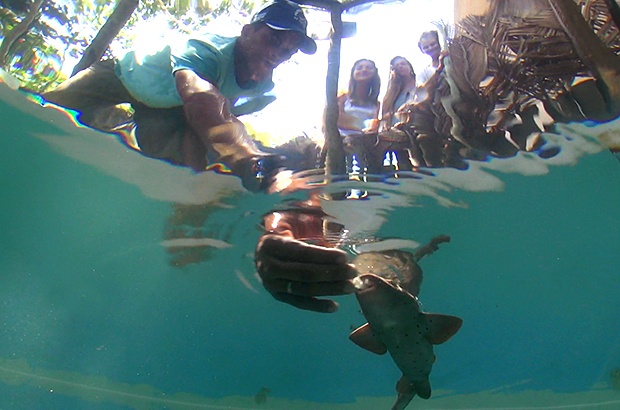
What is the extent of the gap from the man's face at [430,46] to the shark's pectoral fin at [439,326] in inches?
66.8

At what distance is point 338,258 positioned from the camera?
9.41ft

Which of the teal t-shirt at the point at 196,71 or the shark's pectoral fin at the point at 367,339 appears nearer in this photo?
the teal t-shirt at the point at 196,71

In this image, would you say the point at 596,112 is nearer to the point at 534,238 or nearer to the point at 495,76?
the point at 495,76

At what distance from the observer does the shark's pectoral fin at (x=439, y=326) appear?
3.12m

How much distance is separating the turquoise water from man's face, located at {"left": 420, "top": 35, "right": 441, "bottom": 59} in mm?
1190

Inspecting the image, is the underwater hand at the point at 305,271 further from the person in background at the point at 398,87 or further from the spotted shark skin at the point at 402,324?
the person in background at the point at 398,87

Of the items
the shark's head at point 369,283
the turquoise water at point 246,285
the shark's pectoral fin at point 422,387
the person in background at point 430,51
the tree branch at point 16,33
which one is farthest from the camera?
the turquoise water at point 246,285

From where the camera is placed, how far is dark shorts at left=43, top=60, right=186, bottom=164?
292 centimetres

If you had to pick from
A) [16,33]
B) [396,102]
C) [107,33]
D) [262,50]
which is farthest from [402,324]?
[16,33]

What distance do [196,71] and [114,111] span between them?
74 cm

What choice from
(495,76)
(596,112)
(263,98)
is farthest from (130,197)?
(596,112)

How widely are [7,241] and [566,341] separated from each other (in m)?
9.22

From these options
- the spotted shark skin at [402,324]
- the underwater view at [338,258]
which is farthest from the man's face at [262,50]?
the spotted shark skin at [402,324]

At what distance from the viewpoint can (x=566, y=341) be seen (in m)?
8.59
